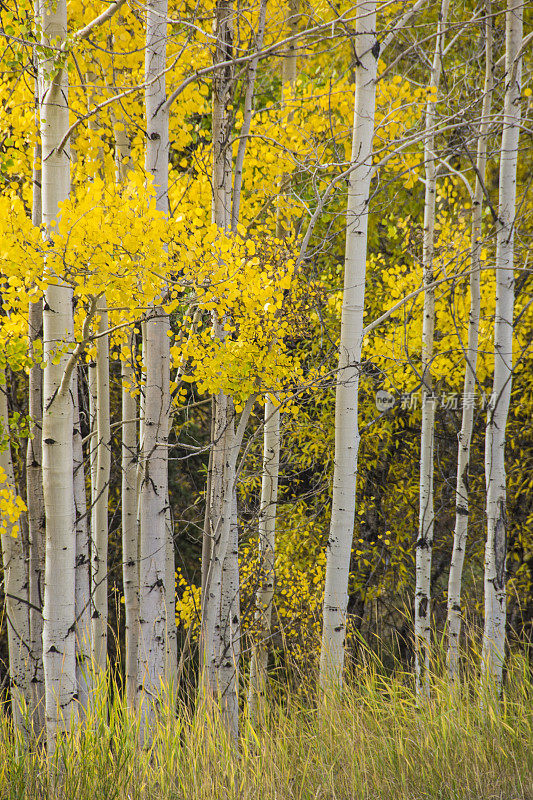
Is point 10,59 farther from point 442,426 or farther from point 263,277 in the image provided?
point 442,426

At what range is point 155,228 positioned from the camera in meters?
3.03

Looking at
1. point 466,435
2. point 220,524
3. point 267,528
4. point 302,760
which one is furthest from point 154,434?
point 466,435

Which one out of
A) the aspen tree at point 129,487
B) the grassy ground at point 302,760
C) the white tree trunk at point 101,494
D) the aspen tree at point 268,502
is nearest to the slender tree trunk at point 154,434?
the grassy ground at point 302,760

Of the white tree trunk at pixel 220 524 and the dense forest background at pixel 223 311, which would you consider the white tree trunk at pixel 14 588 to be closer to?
the dense forest background at pixel 223 311

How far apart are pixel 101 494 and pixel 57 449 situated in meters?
2.25

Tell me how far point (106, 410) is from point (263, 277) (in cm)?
191

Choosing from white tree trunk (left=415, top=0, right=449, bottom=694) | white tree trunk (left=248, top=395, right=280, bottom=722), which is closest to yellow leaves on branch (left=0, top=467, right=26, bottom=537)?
white tree trunk (left=248, top=395, right=280, bottom=722)

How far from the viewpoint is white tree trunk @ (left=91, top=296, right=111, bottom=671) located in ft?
16.8

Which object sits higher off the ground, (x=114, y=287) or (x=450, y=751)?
(x=114, y=287)

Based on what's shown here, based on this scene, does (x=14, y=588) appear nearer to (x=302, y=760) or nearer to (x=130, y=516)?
(x=130, y=516)

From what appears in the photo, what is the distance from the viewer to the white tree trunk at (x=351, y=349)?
384cm

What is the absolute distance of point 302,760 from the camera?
9.21ft

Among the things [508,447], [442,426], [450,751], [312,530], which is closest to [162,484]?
[450,751]

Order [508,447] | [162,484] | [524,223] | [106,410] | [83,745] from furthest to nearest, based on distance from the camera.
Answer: [508,447] → [524,223] → [106,410] → [162,484] → [83,745]
